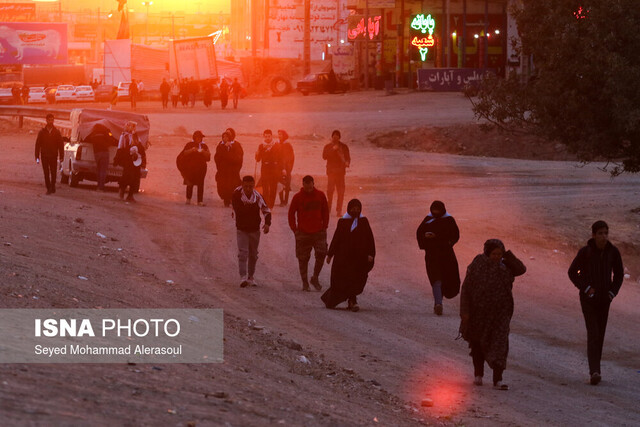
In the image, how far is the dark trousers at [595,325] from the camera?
1123cm

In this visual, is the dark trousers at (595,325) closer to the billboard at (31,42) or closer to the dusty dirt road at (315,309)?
the dusty dirt road at (315,309)

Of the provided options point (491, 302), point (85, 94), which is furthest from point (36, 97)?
point (491, 302)

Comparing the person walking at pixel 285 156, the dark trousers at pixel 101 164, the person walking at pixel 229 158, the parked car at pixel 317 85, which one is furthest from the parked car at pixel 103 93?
the person walking at pixel 229 158

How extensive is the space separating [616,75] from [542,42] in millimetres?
2781

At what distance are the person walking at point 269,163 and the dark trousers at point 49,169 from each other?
14.4ft

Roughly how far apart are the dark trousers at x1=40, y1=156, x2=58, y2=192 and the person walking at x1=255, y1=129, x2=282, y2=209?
4.40 m

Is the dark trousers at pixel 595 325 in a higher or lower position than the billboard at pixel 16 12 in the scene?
lower

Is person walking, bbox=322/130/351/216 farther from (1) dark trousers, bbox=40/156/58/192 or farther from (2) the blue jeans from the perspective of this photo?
(2) the blue jeans

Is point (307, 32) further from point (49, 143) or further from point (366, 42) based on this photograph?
point (49, 143)

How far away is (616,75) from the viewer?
20844 millimetres

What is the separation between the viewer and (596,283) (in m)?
11.2

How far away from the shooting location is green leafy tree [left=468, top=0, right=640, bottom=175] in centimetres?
2103

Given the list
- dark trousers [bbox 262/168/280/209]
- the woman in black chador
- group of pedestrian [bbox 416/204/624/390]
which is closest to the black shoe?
the woman in black chador

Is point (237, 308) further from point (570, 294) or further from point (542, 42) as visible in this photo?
point (542, 42)
